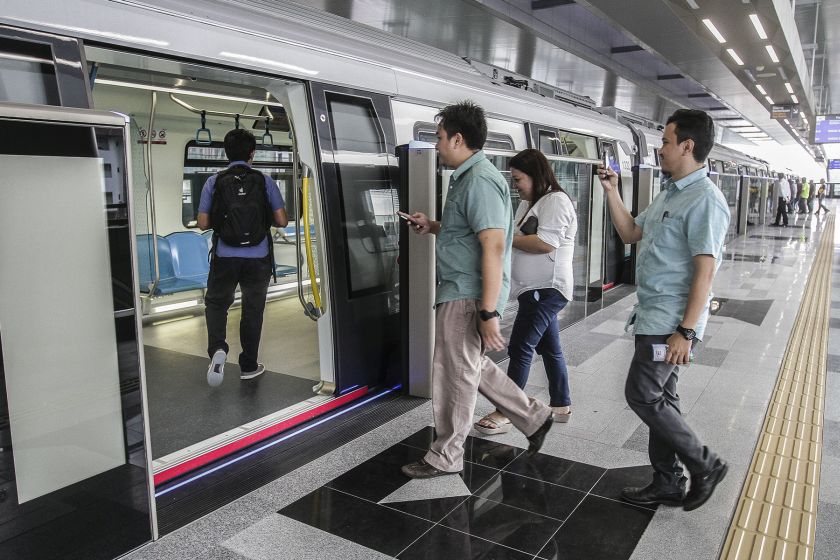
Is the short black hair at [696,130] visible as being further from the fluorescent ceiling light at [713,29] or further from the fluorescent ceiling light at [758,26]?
the fluorescent ceiling light at [713,29]

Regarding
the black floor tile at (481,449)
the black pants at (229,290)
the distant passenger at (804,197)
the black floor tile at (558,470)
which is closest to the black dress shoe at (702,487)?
the black floor tile at (558,470)

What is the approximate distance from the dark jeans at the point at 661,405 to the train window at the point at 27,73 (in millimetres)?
2474

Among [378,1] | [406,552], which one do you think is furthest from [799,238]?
[406,552]

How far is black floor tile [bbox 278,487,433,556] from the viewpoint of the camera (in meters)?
2.61

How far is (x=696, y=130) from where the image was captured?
267 centimetres

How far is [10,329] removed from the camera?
6.89 ft

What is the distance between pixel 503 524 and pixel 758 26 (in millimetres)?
7158

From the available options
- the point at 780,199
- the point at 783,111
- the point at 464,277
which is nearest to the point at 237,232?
the point at 464,277

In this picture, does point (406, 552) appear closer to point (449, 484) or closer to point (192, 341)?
point (449, 484)

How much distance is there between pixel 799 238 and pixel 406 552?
17.7 meters

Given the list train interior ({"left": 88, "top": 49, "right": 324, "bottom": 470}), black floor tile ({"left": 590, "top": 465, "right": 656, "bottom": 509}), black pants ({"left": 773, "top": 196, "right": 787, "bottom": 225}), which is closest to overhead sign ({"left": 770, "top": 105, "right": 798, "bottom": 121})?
black pants ({"left": 773, "top": 196, "right": 787, "bottom": 225})

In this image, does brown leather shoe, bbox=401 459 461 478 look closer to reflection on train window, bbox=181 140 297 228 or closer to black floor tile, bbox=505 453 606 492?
black floor tile, bbox=505 453 606 492

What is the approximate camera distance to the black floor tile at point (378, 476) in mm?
3016

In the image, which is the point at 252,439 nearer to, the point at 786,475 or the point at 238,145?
the point at 238,145
